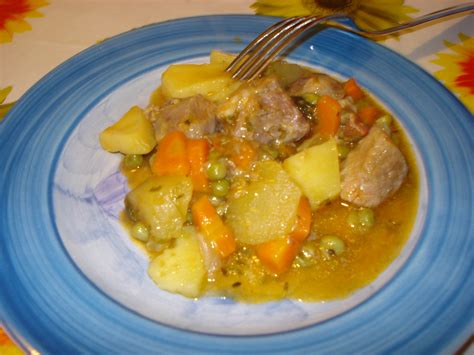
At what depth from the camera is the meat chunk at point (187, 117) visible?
316 centimetres

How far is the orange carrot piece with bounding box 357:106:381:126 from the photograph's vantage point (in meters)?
3.41

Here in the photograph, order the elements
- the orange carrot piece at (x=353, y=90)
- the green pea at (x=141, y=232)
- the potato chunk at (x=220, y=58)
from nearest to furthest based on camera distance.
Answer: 1. the green pea at (x=141, y=232)
2. the orange carrot piece at (x=353, y=90)
3. the potato chunk at (x=220, y=58)

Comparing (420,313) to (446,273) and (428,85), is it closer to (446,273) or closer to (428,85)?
(446,273)

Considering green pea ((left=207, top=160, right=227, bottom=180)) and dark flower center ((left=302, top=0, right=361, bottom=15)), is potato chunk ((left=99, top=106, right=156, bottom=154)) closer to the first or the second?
green pea ((left=207, top=160, right=227, bottom=180))

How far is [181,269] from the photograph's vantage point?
2.61m

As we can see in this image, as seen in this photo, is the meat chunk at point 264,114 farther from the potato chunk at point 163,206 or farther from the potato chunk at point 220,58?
the potato chunk at point 163,206

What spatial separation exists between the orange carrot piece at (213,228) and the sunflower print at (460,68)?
1979 mm

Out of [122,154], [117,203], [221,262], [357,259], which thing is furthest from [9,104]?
[357,259]

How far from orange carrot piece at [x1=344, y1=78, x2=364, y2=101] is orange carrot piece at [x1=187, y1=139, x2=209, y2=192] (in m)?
1.17

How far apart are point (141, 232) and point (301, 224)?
904 mm

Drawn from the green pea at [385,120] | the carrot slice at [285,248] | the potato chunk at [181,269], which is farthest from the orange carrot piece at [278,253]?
the green pea at [385,120]

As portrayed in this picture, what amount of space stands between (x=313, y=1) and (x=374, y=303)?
2956mm

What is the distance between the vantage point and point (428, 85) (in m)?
3.42

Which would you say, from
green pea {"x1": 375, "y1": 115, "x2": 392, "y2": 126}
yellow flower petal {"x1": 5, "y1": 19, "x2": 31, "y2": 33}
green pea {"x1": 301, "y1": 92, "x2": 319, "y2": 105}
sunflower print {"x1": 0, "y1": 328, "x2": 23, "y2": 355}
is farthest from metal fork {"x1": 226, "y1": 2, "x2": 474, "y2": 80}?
sunflower print {"x1": 0, "y1": 328, "x2": 23, "y2": 355}
